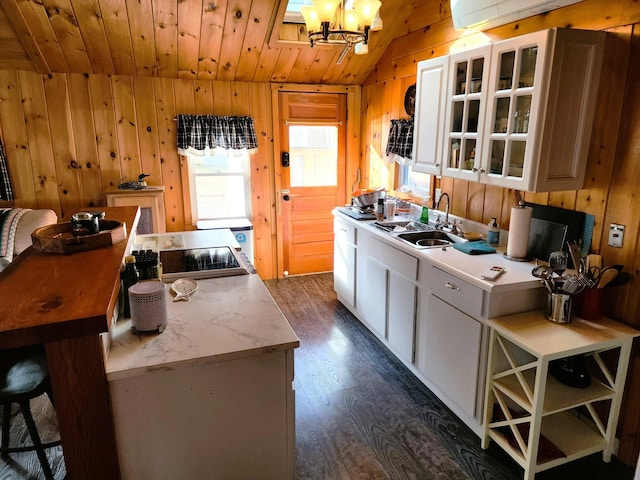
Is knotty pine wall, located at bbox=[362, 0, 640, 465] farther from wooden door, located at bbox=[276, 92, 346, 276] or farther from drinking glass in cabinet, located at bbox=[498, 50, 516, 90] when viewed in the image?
wooden door, located at bbox=[276, 92, 346, 276]

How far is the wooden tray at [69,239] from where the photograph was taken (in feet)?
5.56

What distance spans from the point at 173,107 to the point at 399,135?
2140 millimetres

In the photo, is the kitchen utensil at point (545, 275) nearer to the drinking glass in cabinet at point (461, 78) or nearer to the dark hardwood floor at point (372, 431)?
the dark hardwood floor at point (372, 431)

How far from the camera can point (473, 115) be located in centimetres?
261

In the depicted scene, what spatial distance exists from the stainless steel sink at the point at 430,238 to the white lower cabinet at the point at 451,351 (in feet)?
1.81

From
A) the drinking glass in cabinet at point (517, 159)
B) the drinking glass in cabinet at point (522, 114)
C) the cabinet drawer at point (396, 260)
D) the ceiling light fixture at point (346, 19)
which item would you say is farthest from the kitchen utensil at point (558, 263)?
the ceiling light fixture at point (346, 19)

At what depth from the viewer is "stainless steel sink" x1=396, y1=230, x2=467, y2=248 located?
9.96ft

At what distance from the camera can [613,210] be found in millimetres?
2166

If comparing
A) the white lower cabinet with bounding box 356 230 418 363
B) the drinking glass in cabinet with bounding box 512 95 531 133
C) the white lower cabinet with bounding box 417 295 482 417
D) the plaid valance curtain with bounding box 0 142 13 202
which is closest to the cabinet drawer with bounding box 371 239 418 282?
the white lower cabinet with bounding box 356 230 418 363

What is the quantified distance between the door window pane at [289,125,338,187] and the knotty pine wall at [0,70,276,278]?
1.35 ft

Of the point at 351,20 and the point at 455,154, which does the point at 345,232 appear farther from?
the point at 351,20

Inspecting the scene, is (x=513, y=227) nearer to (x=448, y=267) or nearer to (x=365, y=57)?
(x=448, y=267)

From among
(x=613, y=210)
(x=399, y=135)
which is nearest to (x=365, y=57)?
(x=399, y=135)

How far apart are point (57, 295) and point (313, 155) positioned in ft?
12.0
